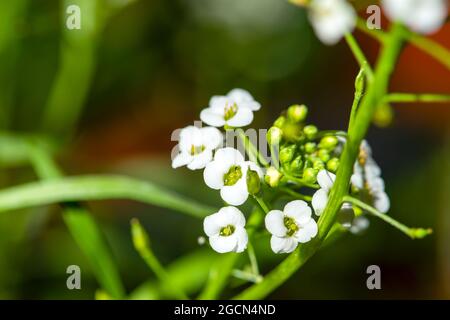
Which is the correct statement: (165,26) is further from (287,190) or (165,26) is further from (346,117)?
(287,190)

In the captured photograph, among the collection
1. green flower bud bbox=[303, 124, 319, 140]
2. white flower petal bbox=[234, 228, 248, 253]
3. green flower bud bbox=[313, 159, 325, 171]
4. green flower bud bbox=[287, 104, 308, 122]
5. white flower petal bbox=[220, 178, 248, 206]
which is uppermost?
green flower bud bbox=[287, 104, 308, 122]

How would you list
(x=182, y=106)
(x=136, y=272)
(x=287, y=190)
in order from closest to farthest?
(x=287, y=190) → (x=136, y=272) → (x=182, y=106)

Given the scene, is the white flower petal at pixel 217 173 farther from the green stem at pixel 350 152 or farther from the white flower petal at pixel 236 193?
the green stem at pixel 350 152

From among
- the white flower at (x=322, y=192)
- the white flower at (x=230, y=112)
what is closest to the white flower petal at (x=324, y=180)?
the white flower at (x=322, y=192)

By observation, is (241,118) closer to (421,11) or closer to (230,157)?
(230,157)

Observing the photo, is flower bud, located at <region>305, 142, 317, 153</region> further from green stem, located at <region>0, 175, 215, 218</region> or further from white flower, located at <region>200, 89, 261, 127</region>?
green stem, located at <region>0, 175, 215, 218</region>

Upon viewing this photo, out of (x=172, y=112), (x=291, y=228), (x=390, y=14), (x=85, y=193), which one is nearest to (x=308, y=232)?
(x=291, y=228)

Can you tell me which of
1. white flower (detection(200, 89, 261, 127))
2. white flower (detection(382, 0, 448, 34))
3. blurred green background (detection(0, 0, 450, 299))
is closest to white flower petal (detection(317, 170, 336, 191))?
white flower (detection(200, 89, 261, 127))
